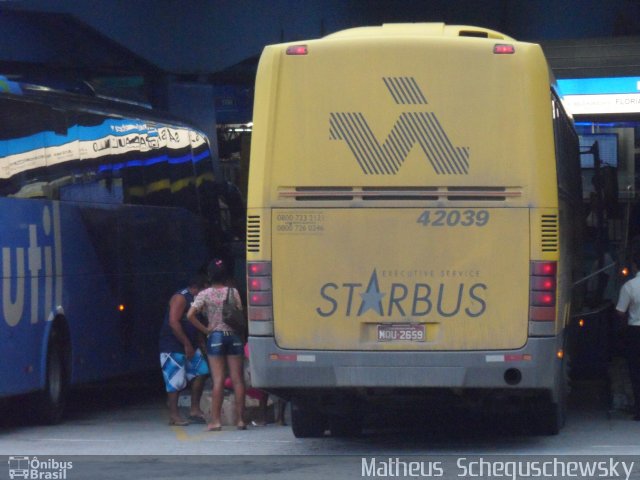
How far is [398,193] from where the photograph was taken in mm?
12031

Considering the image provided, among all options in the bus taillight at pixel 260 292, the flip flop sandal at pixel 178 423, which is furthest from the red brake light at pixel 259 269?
the flip flop sandal at pixel 178 423

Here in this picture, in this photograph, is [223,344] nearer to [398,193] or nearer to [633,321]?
[398,193]

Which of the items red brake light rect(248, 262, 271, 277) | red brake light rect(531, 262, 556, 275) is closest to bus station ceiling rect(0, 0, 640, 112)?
red brake light rect(248, 262, 271, 277)

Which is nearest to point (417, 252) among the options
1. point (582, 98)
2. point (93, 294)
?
point (93, 294)

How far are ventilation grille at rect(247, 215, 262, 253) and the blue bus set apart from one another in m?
3.70

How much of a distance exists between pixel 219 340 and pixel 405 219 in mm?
3785

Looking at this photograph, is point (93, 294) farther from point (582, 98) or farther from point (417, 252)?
point (582, 98)

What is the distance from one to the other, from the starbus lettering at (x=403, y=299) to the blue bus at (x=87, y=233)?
437 centimetres

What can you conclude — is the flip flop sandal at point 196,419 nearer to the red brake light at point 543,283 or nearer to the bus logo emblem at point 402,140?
the bus logo emblem at point 402,140

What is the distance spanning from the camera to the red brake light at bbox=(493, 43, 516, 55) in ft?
39.2

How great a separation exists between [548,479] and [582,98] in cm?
1372

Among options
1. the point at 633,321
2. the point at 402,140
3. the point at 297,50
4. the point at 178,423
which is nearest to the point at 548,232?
the point at 402,140

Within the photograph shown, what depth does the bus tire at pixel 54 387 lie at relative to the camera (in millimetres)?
16234

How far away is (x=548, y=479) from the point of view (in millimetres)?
11023
